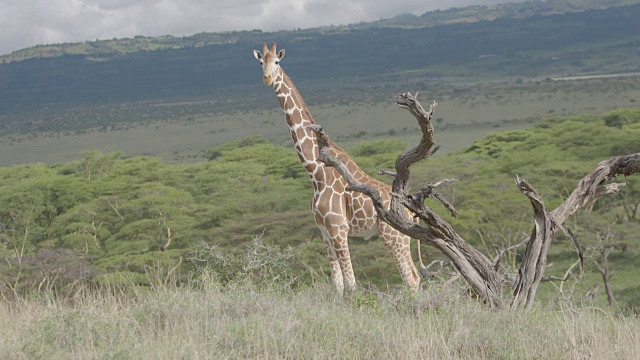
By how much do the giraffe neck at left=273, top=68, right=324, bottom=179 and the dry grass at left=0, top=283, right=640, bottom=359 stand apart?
81.6 inches

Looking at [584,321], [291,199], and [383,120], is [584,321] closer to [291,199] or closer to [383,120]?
[291,199]

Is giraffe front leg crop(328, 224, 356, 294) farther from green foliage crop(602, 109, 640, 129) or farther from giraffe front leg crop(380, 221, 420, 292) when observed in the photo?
green foliage crop(602, 109, 640, 129)

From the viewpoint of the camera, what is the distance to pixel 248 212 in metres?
25.2

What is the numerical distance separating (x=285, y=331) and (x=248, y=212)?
66.0 feet

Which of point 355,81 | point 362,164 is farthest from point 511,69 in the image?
point 362,164

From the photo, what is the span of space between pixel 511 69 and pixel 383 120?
9590cm

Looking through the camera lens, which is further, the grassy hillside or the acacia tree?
the grassy hillside

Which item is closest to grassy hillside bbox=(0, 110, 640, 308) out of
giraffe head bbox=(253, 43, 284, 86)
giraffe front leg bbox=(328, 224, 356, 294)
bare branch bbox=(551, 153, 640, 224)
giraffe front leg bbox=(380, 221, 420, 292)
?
giraffe front leg bbox=(380, 221, 420, 292)

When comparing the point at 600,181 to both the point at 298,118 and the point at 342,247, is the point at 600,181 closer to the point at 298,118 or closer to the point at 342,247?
the point at 342,247

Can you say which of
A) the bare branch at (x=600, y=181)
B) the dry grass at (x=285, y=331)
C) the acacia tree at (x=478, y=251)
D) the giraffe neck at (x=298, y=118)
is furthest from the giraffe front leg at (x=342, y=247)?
the bare branch at (x=600, y=181)

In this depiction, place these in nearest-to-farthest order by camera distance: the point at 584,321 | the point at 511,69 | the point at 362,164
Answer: the point at 584,321 < the point at 362,164 < the point at 511,69

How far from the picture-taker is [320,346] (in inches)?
199

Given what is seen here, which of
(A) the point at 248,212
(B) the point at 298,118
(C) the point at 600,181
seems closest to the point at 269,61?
(B) the point at 298,118

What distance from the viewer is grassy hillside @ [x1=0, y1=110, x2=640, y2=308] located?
1909 cm
